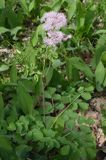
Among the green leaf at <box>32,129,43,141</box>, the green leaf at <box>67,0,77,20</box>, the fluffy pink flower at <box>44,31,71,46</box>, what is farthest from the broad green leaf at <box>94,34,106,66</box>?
the green leaf at <box>32,129,43,141</box>

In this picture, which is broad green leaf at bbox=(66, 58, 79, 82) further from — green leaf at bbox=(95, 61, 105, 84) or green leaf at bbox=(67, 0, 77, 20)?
green leaf at bbox=(67, 0, 77, 20)

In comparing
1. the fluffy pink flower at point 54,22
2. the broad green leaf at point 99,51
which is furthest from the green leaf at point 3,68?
the fluffy pink flower at point 54,22

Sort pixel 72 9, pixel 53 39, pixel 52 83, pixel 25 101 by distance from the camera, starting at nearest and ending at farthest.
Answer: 1. pixel 53 39
2. pixel 25 101
3. pixel 52 83
4. pixel 72 9

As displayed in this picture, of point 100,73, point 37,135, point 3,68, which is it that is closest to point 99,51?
point 100,73

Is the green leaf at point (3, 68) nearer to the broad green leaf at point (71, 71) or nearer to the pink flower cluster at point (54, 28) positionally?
the broad green leaf at point (71, 71)

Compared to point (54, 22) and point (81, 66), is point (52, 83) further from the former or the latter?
point (54, 22)

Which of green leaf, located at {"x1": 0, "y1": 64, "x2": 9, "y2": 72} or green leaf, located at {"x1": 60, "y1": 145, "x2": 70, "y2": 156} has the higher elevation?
green leaf, located at {"x1": 0, "y1": 64, "x2": 9, "y2": 72}

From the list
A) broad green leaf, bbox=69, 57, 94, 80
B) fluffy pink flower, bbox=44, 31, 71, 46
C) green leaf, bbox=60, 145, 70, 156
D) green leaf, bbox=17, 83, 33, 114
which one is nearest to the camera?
green leaf, bbox=60, 145, 70, 156
